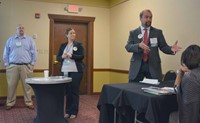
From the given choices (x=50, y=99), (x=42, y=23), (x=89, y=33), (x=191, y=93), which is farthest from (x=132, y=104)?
(x=89, y=33)

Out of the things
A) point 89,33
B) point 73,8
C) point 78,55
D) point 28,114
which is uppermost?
point 73,8

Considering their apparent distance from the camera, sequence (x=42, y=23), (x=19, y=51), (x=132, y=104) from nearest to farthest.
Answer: (x=132, y=104)
(x=19, y=51)
(x=42, y=23)

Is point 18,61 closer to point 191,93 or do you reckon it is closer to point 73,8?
point 73,8

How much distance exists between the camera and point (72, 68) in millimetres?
3783

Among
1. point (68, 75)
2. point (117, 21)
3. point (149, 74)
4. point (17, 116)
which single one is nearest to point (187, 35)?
point (149, 74)

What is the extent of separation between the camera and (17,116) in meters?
4.09

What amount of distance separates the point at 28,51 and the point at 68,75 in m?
1.28

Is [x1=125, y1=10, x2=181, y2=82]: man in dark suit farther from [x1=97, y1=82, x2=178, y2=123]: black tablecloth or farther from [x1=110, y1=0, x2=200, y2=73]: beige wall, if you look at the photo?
[x1=110, y1=0, x2=200, y2=73]: beige wall

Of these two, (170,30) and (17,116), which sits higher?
(170,30)

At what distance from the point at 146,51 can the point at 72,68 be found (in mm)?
1274

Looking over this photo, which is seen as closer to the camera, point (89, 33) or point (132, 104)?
point (132, 104)

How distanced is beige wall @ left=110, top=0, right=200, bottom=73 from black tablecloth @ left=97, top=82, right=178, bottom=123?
173cm

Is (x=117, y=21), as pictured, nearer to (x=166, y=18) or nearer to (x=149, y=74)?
(x=166, y=18)

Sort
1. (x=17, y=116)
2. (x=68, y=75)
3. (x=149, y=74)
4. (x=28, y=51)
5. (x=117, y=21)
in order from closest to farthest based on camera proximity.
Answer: (x=149, y=74)
(x=68, y=75)
(x=17, y=116)
(x=28, y=51)
(x=117, y=21)
